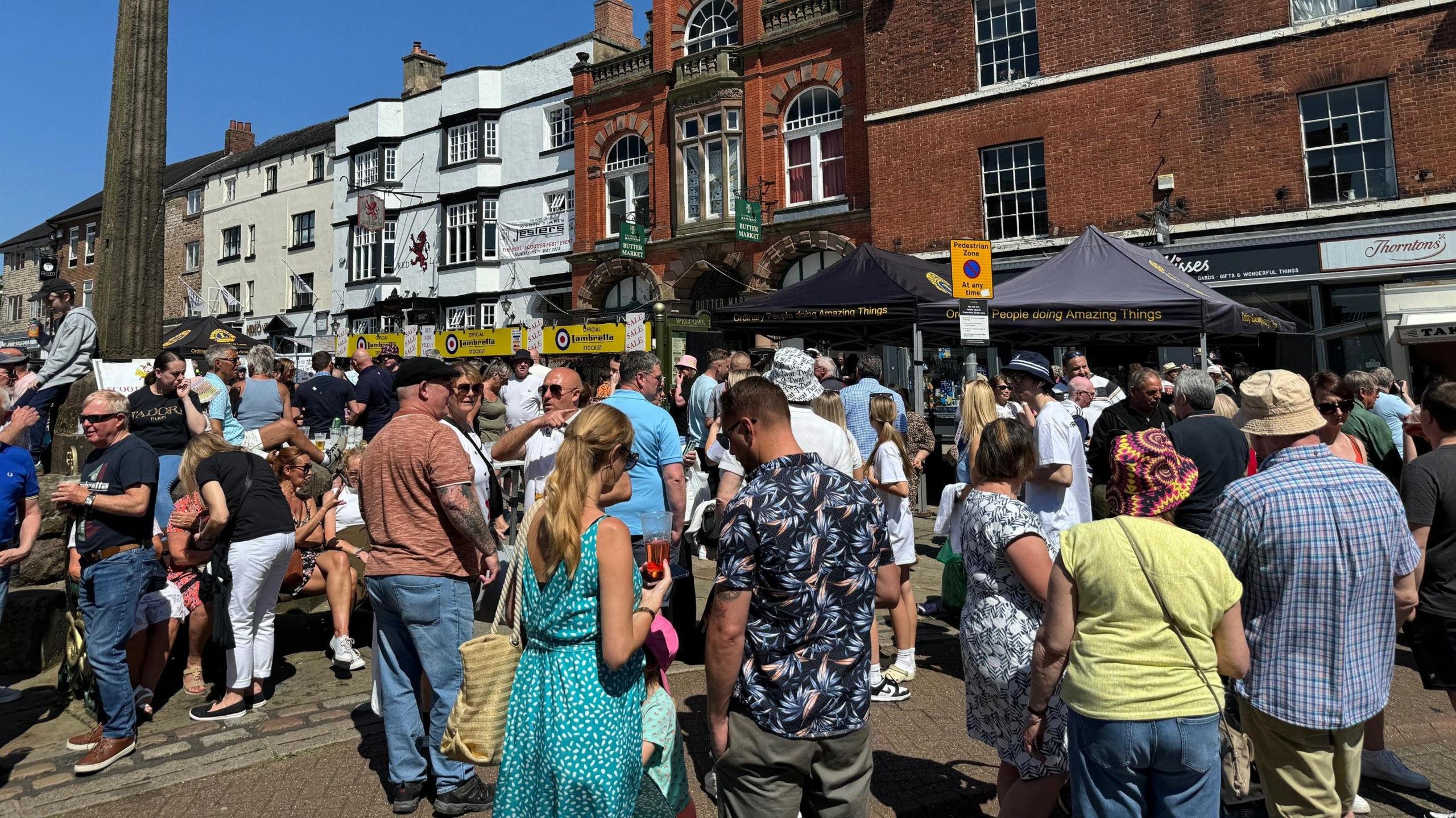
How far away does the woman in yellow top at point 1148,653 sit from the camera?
2.66m

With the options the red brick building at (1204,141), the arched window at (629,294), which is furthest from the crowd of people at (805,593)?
the arched window at (629,294)

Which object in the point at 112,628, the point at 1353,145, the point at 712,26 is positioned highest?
the point at 712,26

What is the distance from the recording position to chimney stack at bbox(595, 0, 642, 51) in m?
27.5

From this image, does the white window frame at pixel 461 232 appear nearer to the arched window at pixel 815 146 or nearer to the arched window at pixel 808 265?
the arched window at pixel 815 146

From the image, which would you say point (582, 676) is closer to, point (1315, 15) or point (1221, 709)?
point (1221, 709)

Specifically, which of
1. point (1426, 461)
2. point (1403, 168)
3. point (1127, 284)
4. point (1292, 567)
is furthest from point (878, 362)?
point (1403, 168)

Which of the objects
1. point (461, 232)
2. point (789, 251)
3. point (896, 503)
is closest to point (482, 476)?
point (896, 503)

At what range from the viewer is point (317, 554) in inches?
262

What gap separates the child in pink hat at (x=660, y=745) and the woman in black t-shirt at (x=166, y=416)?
5030 millimetres

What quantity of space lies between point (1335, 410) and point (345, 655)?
6.44m

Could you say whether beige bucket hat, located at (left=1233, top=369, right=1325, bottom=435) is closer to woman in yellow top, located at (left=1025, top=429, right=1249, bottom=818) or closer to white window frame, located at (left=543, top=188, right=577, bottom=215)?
woman in yellow top, located at (left=1025, top=429, right=1249, bottom=818)

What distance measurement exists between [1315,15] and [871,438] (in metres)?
14.0

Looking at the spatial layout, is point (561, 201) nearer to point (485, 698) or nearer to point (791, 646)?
point (485, 698)

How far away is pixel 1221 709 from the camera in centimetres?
270
